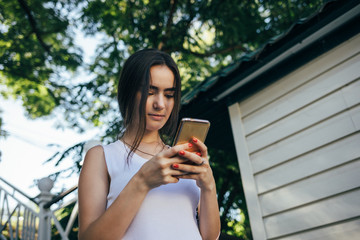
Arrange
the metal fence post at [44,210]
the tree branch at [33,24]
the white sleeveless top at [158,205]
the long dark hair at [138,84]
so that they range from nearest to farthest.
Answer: the white sleeveless top at [158,205], the long dark hair at [138,84], the metal fence post at [44,210], the tree branch at [33,24]

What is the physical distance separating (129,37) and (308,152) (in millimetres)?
4699

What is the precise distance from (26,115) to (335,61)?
924cm

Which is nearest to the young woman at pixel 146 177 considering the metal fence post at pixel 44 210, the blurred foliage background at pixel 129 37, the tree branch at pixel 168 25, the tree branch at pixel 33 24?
the metal fence post at pixel 44 210

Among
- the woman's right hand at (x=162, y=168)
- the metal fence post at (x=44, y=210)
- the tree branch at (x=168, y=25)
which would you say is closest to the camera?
the woman's right hand at (x=162, y=168)

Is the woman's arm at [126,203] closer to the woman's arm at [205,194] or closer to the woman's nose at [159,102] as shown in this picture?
the woman's arm at [205,194]

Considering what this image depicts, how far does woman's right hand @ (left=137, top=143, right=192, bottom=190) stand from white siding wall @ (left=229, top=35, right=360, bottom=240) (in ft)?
6.92

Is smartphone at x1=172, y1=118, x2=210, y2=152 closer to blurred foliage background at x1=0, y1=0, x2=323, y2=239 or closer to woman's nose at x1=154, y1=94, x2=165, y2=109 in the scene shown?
woman's nose at x1=154, y1=94, x2=165, y2=109

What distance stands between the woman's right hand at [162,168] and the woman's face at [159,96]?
0.35 m

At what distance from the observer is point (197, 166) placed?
1.15m

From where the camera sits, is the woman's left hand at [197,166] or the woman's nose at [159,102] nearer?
the woman's left hand at [197,166]

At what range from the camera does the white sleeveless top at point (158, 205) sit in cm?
116

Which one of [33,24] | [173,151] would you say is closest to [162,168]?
[173,151]

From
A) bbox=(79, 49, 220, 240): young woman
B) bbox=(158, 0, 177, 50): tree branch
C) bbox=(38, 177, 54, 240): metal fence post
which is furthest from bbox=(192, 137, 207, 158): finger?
bbox=(158, 0, 177, 50): tree branch

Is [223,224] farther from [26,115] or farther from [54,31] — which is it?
[26,115]
